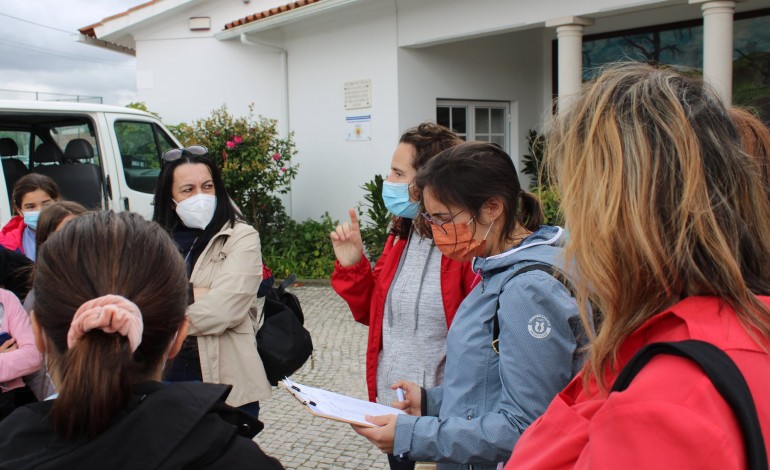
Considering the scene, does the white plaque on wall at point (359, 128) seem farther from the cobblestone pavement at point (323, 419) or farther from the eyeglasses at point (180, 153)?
the eyeglasses at point (180, 153)

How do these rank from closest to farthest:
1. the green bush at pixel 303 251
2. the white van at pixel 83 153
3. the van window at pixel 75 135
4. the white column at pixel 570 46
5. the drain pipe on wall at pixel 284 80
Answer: the white van at pixel 83 153, the van window at pixel 75 135, the white column at pixel 570 46, the green bush at pixel 303 251, the drain pipe on wall at pixel 284 80

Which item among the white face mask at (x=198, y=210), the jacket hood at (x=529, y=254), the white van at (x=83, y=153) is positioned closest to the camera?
the jacket hood at (x=529, y=254)

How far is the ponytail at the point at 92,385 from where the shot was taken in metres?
1.21

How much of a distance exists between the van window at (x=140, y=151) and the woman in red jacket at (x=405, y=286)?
4.61 m

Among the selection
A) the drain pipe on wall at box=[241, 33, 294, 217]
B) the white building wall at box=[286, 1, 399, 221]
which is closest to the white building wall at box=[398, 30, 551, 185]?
the white building wall at box=[286, 1, 399, 221]

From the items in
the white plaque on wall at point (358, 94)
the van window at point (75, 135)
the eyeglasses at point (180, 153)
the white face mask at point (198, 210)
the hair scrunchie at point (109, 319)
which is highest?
the white plaque on wall at point (358, 94)

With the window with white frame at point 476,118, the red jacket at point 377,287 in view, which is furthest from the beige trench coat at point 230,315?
the window with white frame at point 476,118

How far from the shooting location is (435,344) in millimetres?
2498

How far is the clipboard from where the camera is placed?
1935 millimetres

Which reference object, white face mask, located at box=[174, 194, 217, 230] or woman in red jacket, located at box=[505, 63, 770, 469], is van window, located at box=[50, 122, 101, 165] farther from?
woman in red jacket, located at box=[505, 63, 770, 469]

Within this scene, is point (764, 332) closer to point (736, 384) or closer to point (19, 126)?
point (736, 384)

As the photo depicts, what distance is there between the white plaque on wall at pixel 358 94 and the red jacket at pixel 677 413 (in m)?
9.22

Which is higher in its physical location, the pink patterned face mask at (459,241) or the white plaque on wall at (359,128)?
the white plaque on wall at (359,128)

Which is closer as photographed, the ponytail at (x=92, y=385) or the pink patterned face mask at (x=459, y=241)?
the ponytail at (x=92, y=385)
